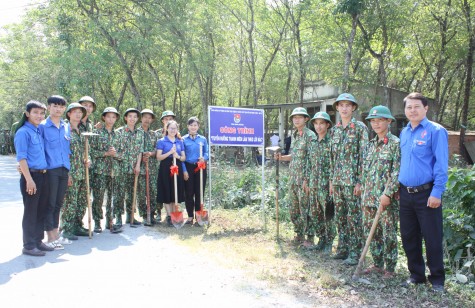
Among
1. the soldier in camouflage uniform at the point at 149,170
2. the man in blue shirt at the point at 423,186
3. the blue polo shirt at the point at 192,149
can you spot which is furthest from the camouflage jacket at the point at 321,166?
the soldier in camouflage uniform at the point at 149,170

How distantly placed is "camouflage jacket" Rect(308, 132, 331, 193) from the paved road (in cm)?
162

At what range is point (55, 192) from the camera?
5.01 meters

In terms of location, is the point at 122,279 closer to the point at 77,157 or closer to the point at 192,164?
the point at 77,157

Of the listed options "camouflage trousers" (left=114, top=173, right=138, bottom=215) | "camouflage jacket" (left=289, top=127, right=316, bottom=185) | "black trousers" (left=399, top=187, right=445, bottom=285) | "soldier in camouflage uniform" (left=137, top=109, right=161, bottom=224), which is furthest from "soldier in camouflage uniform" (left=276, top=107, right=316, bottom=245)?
"camouflage trousers" (left=114, top=173, right=138, bottom=215)

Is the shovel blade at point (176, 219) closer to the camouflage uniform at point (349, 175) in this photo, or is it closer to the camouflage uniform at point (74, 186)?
the camouflage uniform at point (74, 186)

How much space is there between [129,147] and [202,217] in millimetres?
1773

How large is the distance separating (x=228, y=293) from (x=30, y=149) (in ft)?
9.82

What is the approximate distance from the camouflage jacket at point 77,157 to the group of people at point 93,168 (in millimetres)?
15

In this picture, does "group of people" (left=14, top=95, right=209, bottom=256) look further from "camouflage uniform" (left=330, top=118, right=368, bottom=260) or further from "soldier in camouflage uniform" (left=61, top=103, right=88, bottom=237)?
"camouflage uniform" (left=330, top=118, right=368, bottom=260)

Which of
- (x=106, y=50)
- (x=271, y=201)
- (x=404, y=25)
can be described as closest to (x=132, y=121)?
(x=271, y=201)

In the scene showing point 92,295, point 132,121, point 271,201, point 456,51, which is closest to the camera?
point 92,295

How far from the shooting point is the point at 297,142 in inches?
216

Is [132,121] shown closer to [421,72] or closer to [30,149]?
[30,149]

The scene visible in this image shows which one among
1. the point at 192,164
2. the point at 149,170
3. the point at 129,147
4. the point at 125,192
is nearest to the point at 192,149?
the point at 192,164
